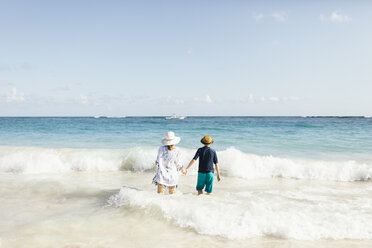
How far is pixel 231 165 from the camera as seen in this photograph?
1097cm

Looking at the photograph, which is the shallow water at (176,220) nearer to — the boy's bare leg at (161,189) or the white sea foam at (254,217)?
the white sea foam at (254,217)

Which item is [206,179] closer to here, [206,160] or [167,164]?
[206,160]

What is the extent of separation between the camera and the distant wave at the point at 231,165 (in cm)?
1034

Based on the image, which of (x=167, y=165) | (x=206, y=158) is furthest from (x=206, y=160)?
(x=167, y=165)

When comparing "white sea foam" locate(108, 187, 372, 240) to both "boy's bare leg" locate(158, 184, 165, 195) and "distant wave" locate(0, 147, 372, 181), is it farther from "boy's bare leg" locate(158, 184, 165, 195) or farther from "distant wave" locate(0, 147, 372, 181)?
"distant wave" locate(0, 147, 372, 181)

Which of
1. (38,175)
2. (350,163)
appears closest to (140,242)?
(38,175)

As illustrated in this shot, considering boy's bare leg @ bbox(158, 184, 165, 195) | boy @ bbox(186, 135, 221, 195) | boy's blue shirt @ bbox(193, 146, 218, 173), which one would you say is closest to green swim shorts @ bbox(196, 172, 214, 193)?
boy @ bbox(186, 135, 221, 195)

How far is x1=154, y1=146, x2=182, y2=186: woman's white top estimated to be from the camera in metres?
6.11

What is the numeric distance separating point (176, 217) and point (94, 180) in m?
5.22

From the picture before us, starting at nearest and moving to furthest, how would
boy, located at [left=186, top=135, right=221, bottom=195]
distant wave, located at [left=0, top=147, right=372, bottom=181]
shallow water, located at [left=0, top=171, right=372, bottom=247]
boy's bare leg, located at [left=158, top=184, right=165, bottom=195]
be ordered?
shallow water, located at [left=0, top=171, right=372, bottom=247]
boy's bare leg, located at [left=158, top=184, right=165, bottom=195]
boy, located at [left=186, top=135, right=221, bottom=195]
distant wave, located at [left=0, top=147, right=372, bottom=181]

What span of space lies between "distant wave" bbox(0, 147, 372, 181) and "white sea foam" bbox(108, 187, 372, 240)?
13.7 ft

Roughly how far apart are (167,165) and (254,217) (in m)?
2.17

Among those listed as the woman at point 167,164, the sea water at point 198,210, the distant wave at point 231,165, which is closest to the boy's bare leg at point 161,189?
the woman at point 167,164

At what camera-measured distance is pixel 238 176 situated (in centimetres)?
1043
